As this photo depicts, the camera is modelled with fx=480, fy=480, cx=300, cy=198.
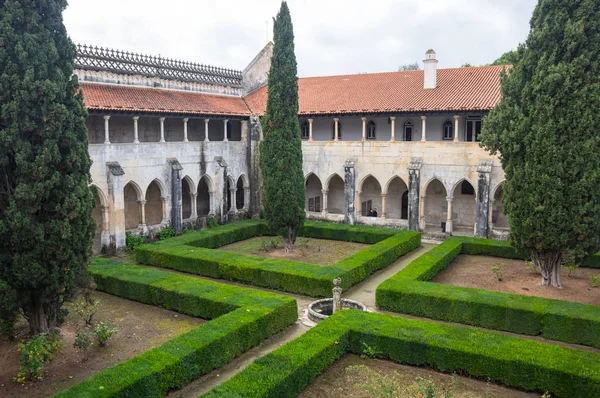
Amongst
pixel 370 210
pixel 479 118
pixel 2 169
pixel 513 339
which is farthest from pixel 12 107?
pixel 370 210

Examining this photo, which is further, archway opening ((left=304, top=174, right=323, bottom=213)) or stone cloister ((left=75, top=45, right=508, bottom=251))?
archway opening ((left=304, top=174, right=323, bottom=213))

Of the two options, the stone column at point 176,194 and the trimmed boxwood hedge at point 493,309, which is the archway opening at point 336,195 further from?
the trimmed boxwood hedge at point 493,309

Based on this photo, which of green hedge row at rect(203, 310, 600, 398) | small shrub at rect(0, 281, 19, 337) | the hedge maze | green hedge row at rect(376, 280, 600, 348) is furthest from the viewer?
green hedge row at rect(376, 280, 600, 348)

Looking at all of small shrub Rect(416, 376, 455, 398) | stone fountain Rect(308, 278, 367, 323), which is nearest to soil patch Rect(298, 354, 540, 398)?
small shrub Rect(416, 376, 455, 398)

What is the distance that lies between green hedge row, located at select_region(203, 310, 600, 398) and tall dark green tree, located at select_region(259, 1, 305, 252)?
973 centimetres

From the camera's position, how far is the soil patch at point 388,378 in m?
10.1

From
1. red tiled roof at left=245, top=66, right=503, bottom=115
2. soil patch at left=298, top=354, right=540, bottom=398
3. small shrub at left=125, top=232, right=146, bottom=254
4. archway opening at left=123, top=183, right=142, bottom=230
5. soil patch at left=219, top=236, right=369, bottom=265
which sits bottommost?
soil patch at left=298, top=354, right=540, bottom=398

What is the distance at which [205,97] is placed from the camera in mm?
28656

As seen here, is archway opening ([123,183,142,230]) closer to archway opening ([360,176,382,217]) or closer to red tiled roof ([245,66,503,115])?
red tiled roof ([245,66,503,115])

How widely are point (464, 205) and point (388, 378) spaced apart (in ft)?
63.7

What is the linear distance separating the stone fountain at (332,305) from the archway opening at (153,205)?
15707mm

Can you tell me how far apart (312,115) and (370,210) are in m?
7.58

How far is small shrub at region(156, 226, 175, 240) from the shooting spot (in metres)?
24.3

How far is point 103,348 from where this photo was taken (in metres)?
12.3
